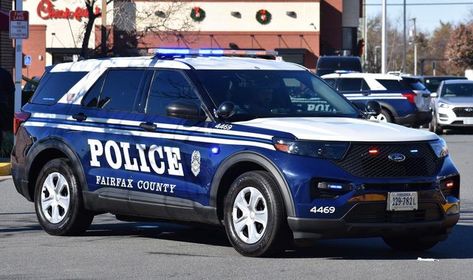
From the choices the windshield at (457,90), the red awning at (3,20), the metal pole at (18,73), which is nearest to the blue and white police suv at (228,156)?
the metal pole at (18,73)

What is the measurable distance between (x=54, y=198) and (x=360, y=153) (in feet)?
11.7

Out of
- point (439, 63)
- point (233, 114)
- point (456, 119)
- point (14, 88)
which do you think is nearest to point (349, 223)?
point (233, 114)

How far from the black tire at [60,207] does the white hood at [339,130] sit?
217cm

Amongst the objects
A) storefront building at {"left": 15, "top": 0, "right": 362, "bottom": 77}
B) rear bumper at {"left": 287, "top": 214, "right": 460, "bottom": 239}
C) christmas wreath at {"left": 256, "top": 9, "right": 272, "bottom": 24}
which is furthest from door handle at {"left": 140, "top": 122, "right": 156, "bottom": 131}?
christmas wreath at {"left": 256, "top": 9, "right": 272, "bottom": 24}

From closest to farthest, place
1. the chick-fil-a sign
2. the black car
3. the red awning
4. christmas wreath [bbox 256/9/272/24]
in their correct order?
the red awning
the black car
the chick-fil-a sign
christmas wreath [bbox 256/9/272/24]

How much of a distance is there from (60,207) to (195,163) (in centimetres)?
196

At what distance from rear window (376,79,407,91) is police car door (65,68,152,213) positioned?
62.7 ft

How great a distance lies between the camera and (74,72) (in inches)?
436

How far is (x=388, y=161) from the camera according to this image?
28.9 feet

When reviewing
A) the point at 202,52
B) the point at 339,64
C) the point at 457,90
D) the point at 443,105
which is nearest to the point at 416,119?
the point at 443,105

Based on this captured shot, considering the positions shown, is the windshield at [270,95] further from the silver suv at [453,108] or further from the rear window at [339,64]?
the rear window at [339,64]

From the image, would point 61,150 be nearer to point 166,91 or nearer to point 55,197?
point 55,197

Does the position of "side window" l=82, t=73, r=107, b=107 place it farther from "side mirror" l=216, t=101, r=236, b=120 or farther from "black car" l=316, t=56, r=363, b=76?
"black car" l=316, t=56, r=363, b=76

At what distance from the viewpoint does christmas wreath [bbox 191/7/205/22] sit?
54.5m
